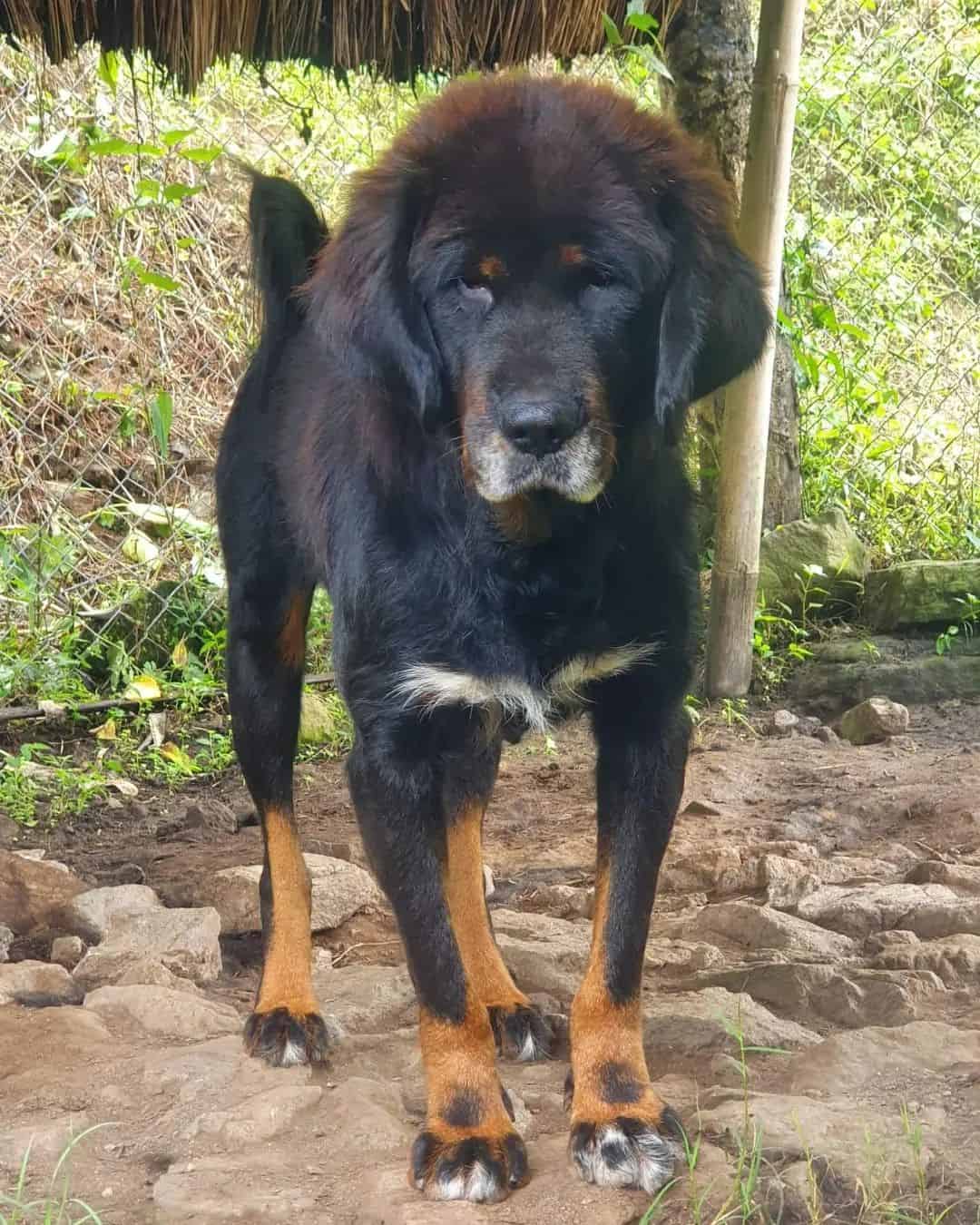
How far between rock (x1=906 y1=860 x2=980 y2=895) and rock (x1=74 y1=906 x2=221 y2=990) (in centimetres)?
194

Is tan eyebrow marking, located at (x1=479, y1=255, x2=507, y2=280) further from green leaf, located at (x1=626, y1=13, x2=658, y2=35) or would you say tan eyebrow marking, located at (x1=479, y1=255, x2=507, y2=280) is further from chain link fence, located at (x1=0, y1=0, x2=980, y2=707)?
chain link fence, located at (x1=0, y1=0, x2=980, y2=707)

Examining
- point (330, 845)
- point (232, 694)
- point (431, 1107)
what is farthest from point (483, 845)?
point (431, 1107)

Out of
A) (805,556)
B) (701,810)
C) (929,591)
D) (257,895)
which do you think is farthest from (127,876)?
(929,591)

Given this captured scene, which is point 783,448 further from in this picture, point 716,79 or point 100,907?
point 100,907

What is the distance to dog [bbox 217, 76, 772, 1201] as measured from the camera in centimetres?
270

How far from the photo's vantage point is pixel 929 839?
4.61 m

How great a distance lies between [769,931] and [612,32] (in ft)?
9.53

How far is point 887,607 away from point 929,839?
→ 2.01 meters

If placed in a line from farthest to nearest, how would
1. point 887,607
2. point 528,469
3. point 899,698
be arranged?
1. point 887,607
2. point 899,698
3. point 528,469

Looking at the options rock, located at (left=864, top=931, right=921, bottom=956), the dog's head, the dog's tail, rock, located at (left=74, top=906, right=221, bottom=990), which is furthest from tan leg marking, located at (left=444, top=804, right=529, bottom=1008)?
the dog's tail

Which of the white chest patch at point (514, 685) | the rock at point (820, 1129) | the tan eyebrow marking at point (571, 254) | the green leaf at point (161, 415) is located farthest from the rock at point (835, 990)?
the green leaf at point (161, 415)

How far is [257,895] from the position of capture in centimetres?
421

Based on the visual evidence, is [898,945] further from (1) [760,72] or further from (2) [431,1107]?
(1) [760,72]

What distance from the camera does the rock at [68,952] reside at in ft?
12.4
